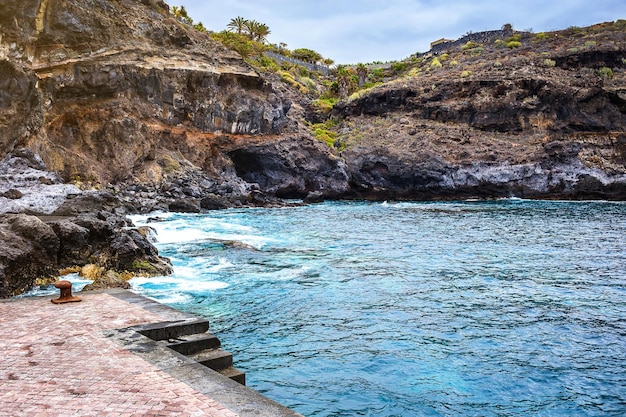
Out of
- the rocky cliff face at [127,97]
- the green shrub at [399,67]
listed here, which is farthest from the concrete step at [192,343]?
the green shrub at [399,67]

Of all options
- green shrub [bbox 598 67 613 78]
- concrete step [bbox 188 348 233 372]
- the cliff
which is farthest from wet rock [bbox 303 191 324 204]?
concrete step [bbox 188 348 233 372]

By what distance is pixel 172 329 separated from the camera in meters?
6.73

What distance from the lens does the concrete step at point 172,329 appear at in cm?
659

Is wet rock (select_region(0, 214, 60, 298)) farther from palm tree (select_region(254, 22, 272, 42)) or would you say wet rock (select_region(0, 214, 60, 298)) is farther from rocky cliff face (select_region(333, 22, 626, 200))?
palm tree (select_region(254, 22, 272, 42))

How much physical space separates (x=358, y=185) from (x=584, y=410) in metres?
44.5

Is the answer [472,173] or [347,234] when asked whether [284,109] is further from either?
[347,234]

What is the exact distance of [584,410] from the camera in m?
6.55

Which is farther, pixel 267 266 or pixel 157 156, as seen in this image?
pixel 157 156

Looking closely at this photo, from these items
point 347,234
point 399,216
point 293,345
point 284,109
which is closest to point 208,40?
point 284,109

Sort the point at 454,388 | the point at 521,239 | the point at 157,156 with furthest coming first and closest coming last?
the point at 157,156 → the point at 521,239 → the point at 454,388

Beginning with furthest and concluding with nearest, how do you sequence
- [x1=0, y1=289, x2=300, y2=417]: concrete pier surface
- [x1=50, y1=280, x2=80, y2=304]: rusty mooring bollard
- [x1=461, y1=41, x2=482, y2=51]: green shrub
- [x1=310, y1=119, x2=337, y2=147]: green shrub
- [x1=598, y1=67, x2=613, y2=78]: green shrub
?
[x1=461, y1=41, x2=482, y2=51]: green shrub
[x1=310, y1=119, x2=337, y2=147]: green shrub
[x1=598, y1=67, x2=613, y2=78]: green shrub
[x1=50, y1=280, x2=80, y2=304]: rusty mooring bollard
[x1=0, y1=289, x2=300, y2=417]: concrete pier surface

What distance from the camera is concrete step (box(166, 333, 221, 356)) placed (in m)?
6.43

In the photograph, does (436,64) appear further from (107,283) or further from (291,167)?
(107,283)

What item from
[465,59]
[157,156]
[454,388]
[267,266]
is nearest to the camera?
[454,388]
